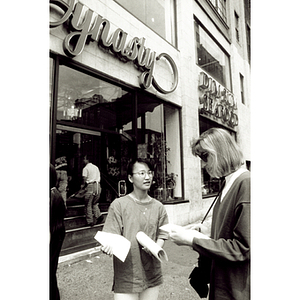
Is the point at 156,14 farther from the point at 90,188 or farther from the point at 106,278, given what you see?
the point at 106,278

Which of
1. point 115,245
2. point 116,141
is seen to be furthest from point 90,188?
point 115,245

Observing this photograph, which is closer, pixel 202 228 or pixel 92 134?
pixel 202 228

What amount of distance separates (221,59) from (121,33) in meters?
0.64

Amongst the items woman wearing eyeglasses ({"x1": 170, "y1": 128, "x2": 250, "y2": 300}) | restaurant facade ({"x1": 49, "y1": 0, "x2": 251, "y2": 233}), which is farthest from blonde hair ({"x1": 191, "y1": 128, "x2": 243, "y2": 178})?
restaurant facade ({"x1": 49, "y1": 0, "x2": 251, "y2": 233})

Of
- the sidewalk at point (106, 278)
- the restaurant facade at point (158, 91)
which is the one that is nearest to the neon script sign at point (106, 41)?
the restaurant facade at point (158, 91)

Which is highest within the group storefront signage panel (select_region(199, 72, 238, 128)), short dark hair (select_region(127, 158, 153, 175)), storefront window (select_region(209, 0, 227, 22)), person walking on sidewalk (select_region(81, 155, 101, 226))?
storefront window (select_region(209, 0, 227, 22))

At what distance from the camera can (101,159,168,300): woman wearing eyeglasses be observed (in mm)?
1136

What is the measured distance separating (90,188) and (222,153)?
0.76 meters

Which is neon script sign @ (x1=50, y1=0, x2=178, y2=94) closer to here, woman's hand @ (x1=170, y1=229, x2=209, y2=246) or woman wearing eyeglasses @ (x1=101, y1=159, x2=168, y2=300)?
woman wearing eyeglasses @ (x1=101, y1=159, x2=168, y2=300)

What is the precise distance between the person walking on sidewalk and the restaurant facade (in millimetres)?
34

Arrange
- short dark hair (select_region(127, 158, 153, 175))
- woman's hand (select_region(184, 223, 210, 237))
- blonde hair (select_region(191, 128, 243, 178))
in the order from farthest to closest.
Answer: short dark hair (select_region(127, 158, 153, 175)) < woman's hand (select_region(184, 223, 210, 237)) < blonde hair (select_region(191, 128, 243, 178))

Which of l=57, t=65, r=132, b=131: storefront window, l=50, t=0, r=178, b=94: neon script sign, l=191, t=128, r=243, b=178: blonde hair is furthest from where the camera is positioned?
l=57, t=65, r=132, b=131: storefront window

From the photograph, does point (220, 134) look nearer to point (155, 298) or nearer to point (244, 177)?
point (244, 177)

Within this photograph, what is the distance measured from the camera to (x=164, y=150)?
4.52ft
